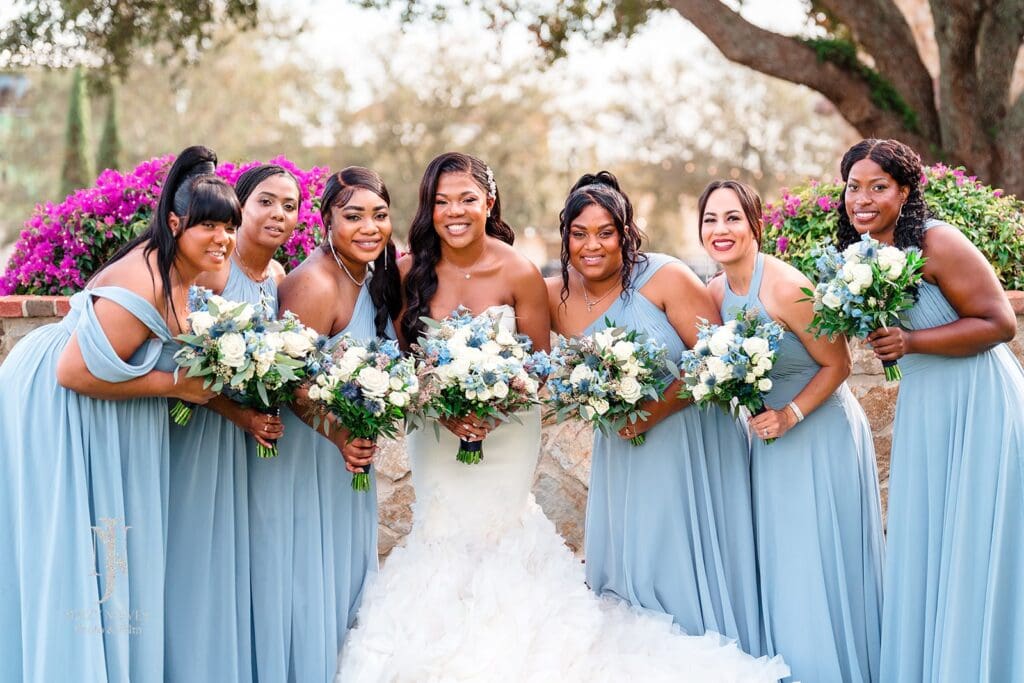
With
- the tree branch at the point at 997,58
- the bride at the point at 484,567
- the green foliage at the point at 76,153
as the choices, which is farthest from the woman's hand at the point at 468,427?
the green foliage at the point at 76,153

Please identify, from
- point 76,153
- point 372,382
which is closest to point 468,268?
point 372,382

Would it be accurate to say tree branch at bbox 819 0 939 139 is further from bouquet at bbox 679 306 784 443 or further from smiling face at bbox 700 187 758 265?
bouquet at bbox 679 306 784 443

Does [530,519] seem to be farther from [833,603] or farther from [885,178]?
[885,178]

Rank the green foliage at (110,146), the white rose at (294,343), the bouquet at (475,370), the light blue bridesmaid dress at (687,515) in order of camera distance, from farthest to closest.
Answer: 1. the green foliage at (110,146)
2. the light blue bridesmaid dress at (687,515)
3. the bouquet at (475,370)
4. the white rose at (294,343)

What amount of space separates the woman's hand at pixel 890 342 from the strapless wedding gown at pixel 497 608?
5.12 ft

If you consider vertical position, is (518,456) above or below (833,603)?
above

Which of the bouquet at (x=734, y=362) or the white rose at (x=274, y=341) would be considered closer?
the white rose at (x=274, y=341)

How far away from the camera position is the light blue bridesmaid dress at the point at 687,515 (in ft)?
17.8

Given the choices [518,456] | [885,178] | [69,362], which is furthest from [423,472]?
[885,178]

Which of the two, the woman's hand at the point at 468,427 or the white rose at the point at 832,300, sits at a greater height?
the white rose at the point at 832,300

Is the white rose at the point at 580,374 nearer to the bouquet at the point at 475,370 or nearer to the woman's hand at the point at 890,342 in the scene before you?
the bouquet at the point at 475,370

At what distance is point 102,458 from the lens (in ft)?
15.0

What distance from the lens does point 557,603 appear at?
521 centimetres

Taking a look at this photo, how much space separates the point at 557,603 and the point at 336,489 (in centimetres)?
121
